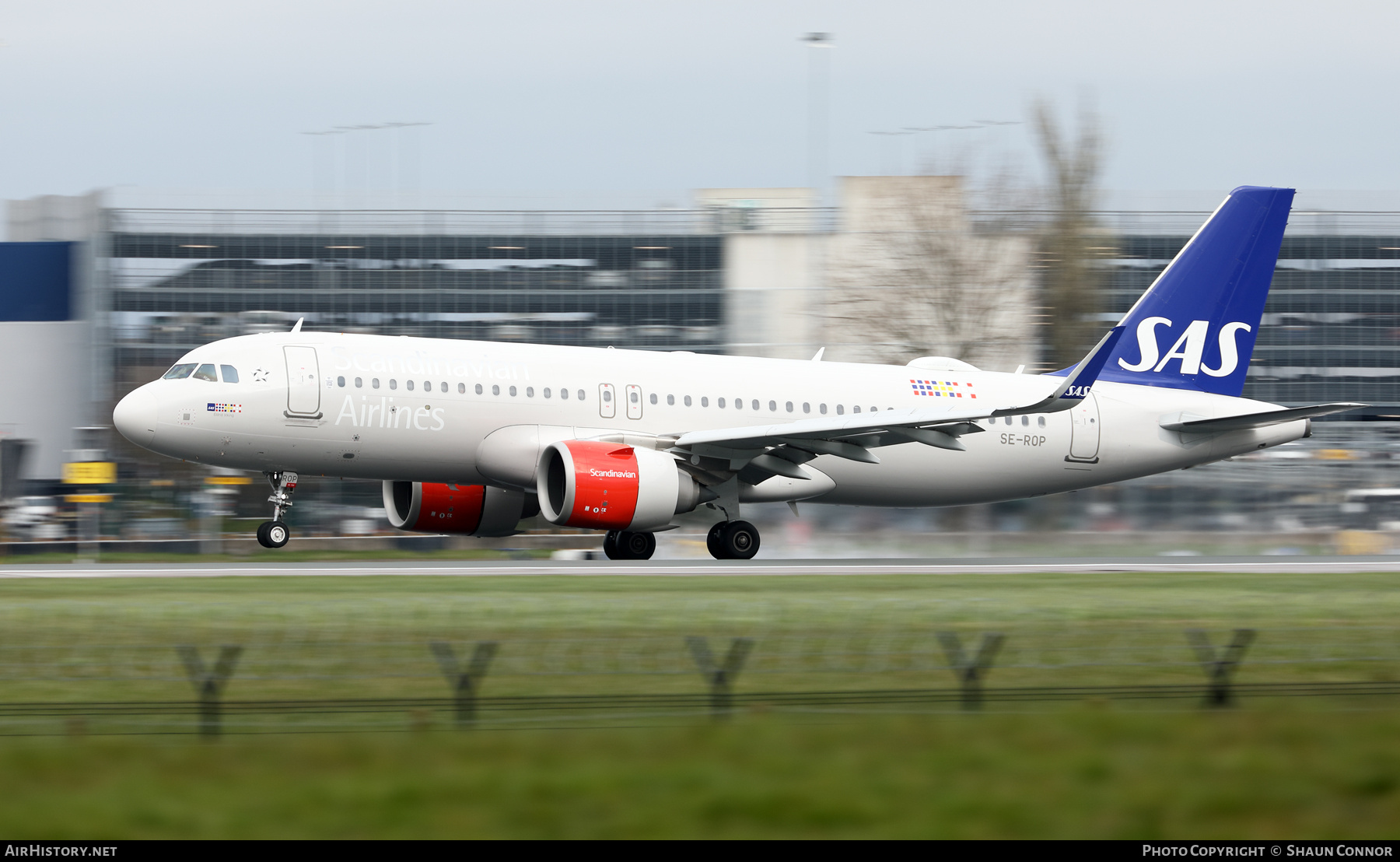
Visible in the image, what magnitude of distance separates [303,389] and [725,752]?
19.2 m

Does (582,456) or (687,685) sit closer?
(687,685)

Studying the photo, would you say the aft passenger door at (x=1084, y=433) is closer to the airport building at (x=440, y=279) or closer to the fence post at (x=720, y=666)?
the fence post at (x=720, y=666)

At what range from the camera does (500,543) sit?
38625 mm

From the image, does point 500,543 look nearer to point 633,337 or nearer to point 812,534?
point 812,534

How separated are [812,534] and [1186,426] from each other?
7967mm

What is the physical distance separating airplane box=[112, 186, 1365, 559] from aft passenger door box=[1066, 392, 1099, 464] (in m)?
0.04

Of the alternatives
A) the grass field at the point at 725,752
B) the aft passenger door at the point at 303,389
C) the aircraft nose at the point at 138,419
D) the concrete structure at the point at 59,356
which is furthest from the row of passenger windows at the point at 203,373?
the concrete structure at the point at 59,356

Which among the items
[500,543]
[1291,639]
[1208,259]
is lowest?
[500,543]

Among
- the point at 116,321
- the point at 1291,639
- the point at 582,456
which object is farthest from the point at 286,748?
the point at 116,321

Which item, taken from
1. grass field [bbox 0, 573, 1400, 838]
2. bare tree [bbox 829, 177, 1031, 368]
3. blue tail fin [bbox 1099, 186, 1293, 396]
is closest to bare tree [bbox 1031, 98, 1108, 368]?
bare tree [bbox 829, 177, 1031, 368]

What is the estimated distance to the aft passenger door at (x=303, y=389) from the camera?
26109 mm

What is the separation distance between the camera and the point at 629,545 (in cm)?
2895

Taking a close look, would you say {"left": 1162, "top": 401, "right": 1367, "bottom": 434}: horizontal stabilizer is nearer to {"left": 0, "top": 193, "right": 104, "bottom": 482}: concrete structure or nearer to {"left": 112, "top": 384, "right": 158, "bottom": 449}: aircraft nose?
{"left": 112, "top": 384, "right": 158, "bottom": 449}: aircraft nose
